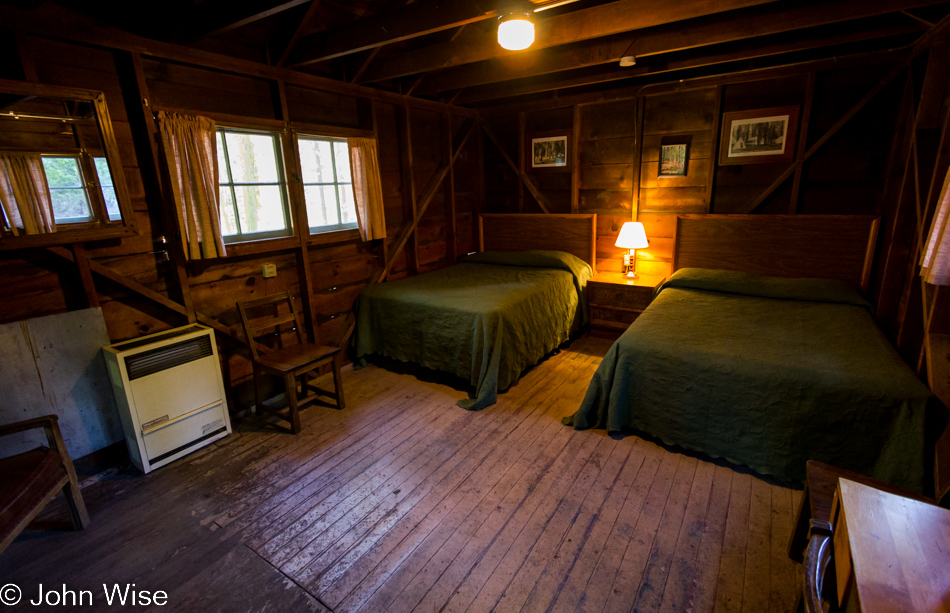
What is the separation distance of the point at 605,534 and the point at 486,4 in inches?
101

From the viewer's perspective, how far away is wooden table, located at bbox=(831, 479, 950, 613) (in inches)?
32.3

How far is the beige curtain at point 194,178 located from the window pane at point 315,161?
2.40ft

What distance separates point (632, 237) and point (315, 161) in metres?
2.78

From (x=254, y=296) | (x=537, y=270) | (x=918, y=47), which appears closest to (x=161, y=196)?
(x=254, y=296)

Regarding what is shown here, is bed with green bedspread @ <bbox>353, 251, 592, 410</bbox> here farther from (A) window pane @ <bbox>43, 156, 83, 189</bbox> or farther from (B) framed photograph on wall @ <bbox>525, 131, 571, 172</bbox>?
(A) window pane @ <bbox>43, 156, 83, 189</bbox>

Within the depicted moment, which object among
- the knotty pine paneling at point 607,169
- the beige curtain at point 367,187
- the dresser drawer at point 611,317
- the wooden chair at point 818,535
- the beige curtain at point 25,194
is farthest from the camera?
the knotty pine paneling at point 607,169

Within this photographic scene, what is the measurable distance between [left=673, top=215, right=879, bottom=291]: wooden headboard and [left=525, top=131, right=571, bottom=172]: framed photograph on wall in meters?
1.32

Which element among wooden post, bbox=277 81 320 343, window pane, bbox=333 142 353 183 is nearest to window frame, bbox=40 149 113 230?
wooden post, bbox=277 81 320 343

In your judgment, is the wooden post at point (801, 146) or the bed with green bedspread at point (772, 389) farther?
the wooden post at point (801, 146)

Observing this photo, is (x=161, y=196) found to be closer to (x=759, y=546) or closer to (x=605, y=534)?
(x=605, y=534)

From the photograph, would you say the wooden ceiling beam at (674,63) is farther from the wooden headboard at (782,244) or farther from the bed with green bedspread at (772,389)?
the bed with green bedspread at (772,389)

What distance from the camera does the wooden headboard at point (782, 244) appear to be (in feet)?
10.7

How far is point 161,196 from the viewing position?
2562 millimetres

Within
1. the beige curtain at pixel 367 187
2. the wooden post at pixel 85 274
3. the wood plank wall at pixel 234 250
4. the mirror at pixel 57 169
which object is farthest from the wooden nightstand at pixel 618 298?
the wooden post at pixel 85 274
